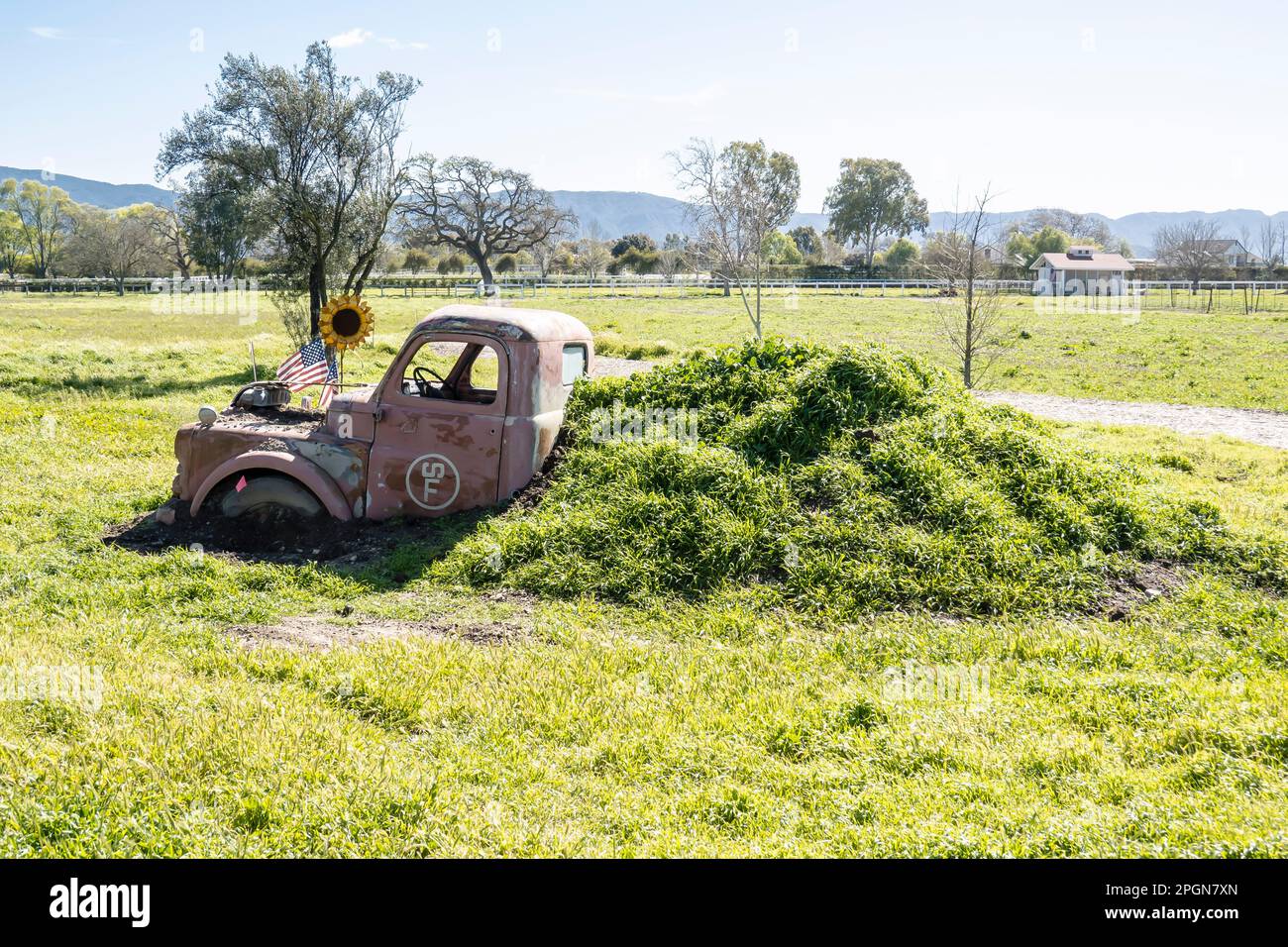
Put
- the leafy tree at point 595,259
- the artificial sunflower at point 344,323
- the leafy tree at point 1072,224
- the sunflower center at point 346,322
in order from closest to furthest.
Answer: the artificial sunflower at point 344,323 → the sunflower center at point 346,322 → the leafy tree at point 595,259 → the leafy tree at point 1072,224

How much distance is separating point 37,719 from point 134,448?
30.5 ft

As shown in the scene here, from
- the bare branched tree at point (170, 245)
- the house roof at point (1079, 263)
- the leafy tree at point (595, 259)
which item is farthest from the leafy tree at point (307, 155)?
the bare branched tree at point (170, 245)

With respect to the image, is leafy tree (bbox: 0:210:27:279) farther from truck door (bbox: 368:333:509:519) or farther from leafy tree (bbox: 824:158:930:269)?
truck door (bbox: 368:333:509:519)

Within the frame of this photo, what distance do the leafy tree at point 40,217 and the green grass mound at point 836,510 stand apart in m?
112

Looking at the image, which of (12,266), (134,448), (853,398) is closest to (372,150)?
(134,448)

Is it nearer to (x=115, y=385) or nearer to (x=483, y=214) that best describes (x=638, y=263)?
(x=483, y=214)

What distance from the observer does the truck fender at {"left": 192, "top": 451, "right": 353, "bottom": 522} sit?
7953 mm

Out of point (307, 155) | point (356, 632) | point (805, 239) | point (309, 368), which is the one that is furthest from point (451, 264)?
point (356, 632)

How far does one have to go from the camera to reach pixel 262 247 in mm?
23828

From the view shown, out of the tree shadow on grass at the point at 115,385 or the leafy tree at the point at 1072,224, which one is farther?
the leafy tree at the point at 1072,224

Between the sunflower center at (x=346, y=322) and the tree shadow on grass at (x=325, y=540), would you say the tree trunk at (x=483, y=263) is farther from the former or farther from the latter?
the tree shadow on grass at (x=325, y=540)

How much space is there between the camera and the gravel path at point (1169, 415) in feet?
50.2

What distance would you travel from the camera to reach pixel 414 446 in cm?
802
